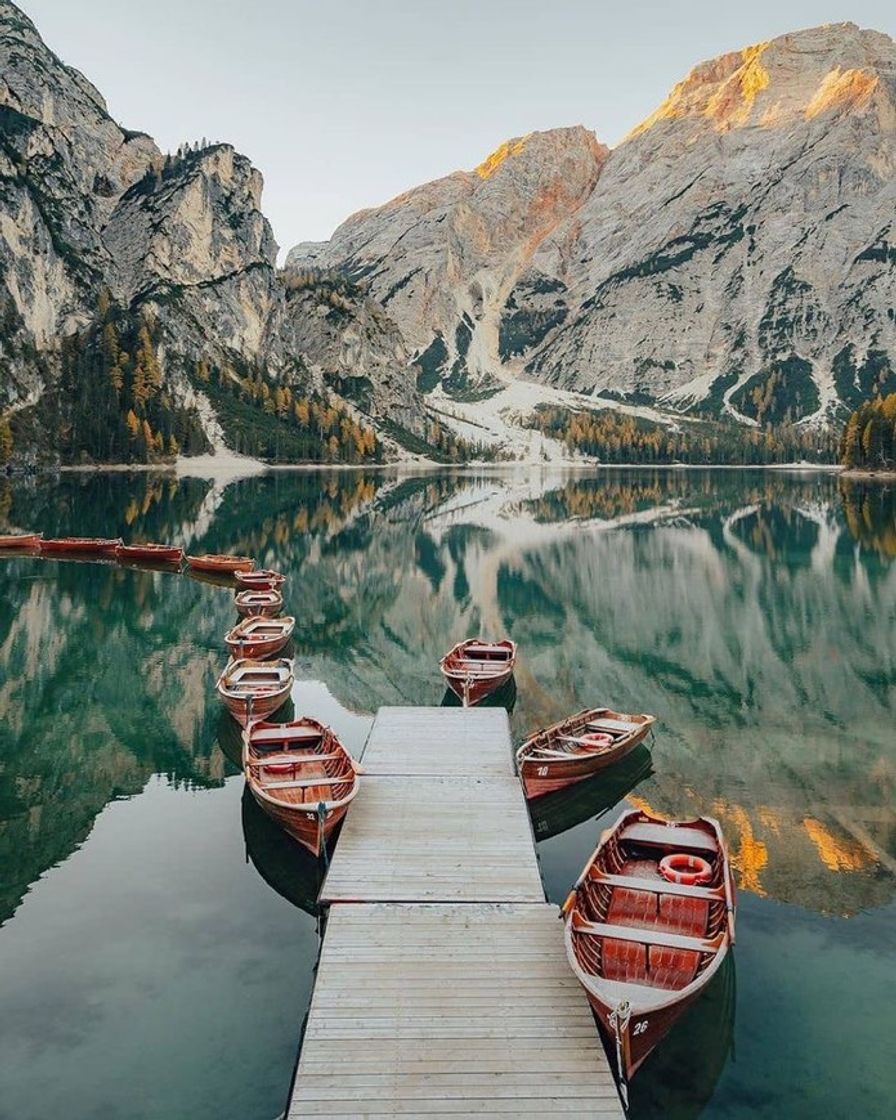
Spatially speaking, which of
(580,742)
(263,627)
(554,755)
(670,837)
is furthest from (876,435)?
(670,837)

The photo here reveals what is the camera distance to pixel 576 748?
1147 inches

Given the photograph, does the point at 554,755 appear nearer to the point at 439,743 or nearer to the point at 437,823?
the point at 439,743

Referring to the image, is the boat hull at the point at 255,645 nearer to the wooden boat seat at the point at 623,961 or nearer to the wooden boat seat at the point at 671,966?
the wooden boat seat at the point at 623,961

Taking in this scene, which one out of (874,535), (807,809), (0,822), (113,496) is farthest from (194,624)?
(113,496)

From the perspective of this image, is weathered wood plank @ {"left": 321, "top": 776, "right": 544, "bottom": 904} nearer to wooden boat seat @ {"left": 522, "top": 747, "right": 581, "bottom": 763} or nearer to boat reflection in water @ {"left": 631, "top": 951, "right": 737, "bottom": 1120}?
wooden boat seat @ {"left": 522, "top": 747, "right": 581, "bottom": 763}

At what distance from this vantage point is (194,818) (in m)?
25.5

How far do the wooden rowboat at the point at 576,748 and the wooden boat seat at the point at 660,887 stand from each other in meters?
8.13

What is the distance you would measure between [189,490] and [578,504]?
73.5m

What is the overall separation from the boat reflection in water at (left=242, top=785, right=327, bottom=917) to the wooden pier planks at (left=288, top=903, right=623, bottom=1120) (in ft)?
10.3

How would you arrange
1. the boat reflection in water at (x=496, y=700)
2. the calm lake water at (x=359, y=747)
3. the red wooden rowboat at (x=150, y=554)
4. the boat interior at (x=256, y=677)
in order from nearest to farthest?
the calm lake water at (x=359, y=747), the boat interior at (x=256, y=677), the boat reflection in water at (x=496, y=700), the red wooden rowboat at (x=150, y=554)

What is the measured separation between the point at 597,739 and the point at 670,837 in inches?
346

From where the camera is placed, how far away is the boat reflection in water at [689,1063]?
13.8 m

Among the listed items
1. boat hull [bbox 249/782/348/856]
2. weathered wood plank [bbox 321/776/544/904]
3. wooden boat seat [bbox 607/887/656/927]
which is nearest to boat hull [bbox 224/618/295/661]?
weathered wood plank [bbox 321/776/544/904]

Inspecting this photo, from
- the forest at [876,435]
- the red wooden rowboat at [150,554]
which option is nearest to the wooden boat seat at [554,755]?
the red wooden rowboat at [150,554]
